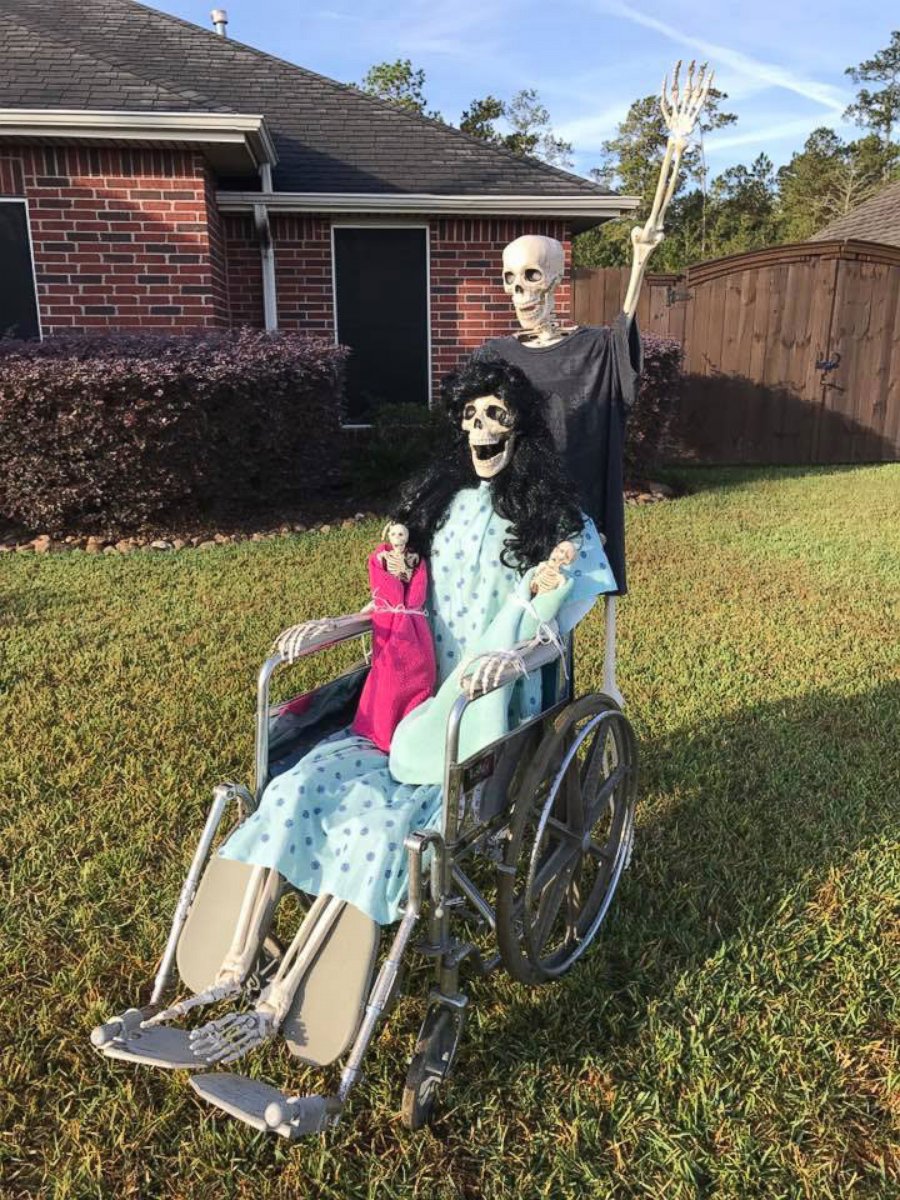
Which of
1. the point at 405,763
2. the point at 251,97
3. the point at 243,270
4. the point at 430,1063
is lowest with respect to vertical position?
the point at 430,1063

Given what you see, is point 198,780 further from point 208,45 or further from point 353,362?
point 208,45

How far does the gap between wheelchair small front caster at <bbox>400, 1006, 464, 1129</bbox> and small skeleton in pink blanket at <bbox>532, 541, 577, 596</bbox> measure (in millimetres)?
967

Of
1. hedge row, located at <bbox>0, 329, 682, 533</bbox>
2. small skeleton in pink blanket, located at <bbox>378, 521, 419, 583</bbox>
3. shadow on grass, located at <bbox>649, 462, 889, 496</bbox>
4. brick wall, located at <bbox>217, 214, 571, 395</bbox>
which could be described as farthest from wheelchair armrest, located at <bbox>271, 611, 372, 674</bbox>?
shadow on grass, located at <bbox>649, 462, 889, 496</bbox>

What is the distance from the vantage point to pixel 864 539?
6.95 meters

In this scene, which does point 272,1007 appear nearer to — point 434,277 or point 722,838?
point 722,838

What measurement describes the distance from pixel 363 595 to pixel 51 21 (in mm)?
8263

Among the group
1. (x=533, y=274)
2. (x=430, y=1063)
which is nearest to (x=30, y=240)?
(x=533, y=274)

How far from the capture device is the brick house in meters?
7.22

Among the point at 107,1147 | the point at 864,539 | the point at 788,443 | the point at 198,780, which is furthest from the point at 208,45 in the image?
the point at 107,1147

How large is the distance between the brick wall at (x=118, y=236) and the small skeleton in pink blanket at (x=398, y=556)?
591cm

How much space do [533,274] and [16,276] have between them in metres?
6.66

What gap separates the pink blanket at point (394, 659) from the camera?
7.57 feet

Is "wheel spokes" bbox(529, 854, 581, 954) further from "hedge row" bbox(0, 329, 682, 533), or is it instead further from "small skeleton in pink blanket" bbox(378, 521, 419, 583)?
"hedge row" bbox(0, 329, 682, 533)

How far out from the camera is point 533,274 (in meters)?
2.52
